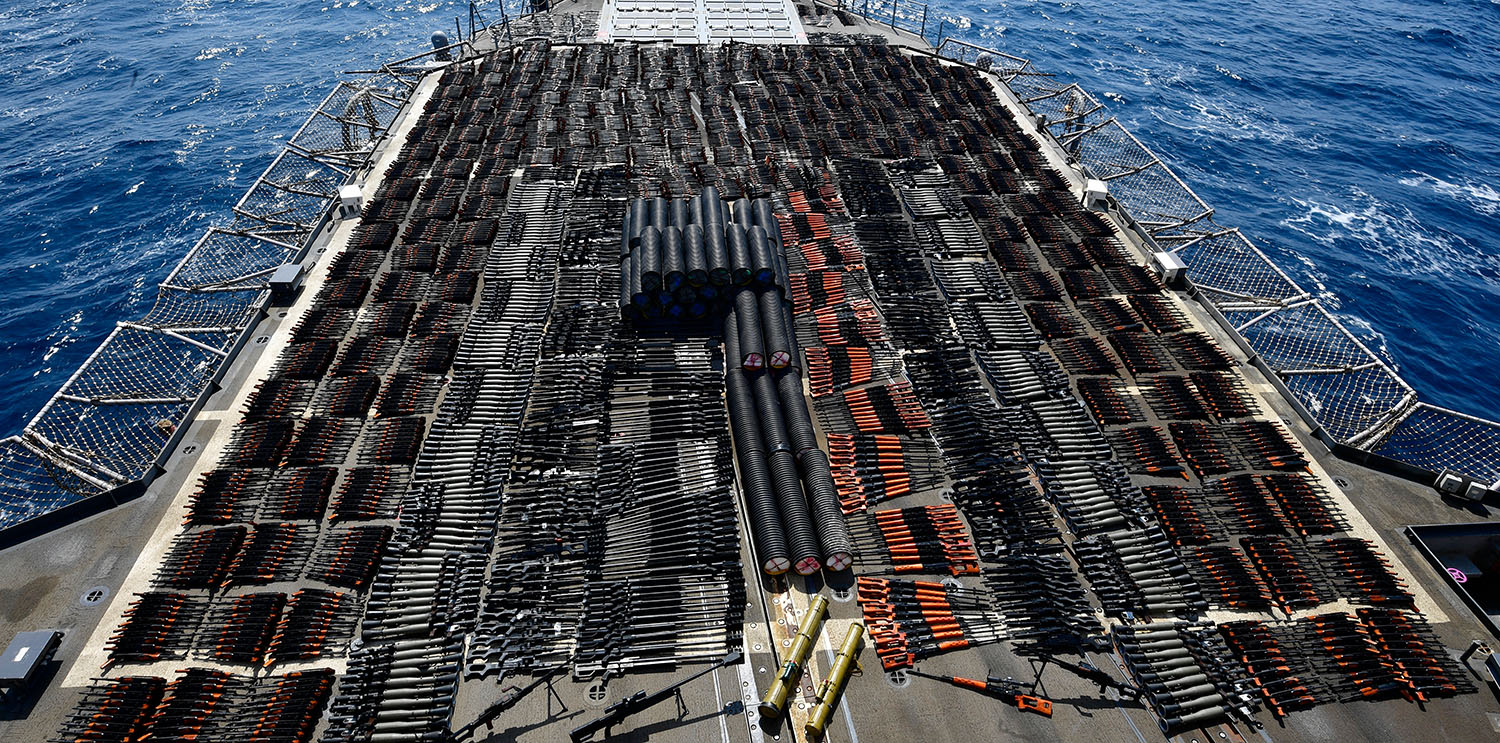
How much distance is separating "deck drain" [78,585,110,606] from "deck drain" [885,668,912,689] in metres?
40.3

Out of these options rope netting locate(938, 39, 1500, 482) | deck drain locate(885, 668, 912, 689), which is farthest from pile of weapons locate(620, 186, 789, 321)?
rope netting locate(938, 39, 1500, 482)

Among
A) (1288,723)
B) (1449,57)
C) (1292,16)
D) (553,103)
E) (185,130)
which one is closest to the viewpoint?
(1288,723)

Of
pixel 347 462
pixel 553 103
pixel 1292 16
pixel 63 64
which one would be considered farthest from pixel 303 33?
pixel 1292 16

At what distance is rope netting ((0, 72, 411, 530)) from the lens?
147ft

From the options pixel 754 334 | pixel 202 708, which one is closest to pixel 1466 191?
pixel 754 334

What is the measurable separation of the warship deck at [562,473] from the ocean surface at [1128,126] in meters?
32.1

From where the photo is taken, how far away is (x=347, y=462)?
4359cm

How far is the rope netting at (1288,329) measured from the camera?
50384 mm

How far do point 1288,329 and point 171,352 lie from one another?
104559mm

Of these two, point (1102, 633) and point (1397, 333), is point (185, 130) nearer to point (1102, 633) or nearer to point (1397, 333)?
point (1102, 633)

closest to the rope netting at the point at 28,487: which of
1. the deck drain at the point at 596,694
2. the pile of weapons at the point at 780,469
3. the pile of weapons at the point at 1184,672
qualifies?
the deck drain at the point at 596,694

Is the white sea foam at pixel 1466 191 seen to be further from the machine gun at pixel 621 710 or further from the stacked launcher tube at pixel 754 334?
the machine gun at pixel 621 710

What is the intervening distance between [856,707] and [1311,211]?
312ft

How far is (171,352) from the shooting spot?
61.0 m
